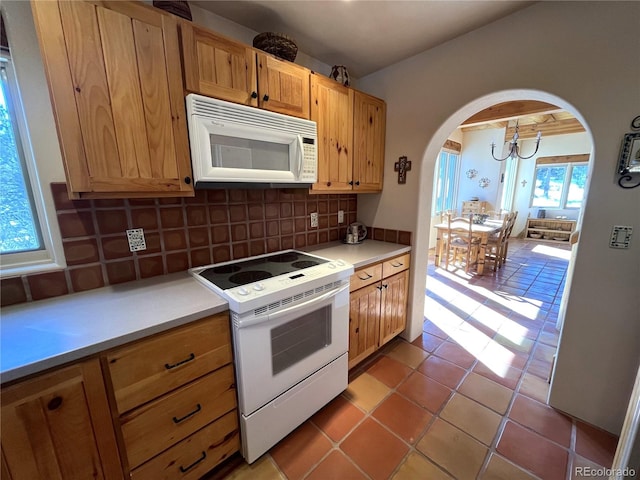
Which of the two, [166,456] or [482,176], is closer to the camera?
[166,456]

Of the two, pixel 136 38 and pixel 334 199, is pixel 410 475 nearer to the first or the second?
pixel 334 199

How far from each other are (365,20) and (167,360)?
2155mm

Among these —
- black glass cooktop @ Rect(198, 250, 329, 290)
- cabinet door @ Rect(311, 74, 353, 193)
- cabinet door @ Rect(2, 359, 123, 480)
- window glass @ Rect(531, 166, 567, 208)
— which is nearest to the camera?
cabinet door @ Rect(2, 359, 123, 480)

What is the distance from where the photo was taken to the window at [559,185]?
21.4 ft

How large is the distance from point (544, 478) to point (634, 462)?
707mm

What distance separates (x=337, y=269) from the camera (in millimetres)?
1533

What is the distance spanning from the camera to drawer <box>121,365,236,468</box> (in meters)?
0.99

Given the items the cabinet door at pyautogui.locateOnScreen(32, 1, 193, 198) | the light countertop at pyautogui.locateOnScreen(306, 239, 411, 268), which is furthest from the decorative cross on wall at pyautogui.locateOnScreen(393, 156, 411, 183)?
the cabinet door at pyautogui.locateOnScreen(32, 1, 193, 198)

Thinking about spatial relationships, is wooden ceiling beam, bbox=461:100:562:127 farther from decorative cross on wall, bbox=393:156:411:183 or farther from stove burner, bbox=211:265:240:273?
stove burner, bbox=211:265:240:273

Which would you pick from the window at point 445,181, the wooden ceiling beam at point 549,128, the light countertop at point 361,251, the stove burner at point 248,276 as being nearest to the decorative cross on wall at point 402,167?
the light countertop at point 361,251

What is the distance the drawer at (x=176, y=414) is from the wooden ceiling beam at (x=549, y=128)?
724 centimetres

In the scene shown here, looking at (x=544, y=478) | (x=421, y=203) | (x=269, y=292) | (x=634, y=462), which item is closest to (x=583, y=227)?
(x=421, y=203)

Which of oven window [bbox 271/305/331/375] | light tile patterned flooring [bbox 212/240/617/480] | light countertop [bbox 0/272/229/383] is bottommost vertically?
light tile patterned flooring [bbox 212/240/617/480]

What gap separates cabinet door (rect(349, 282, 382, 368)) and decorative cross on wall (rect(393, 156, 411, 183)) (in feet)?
3.14
